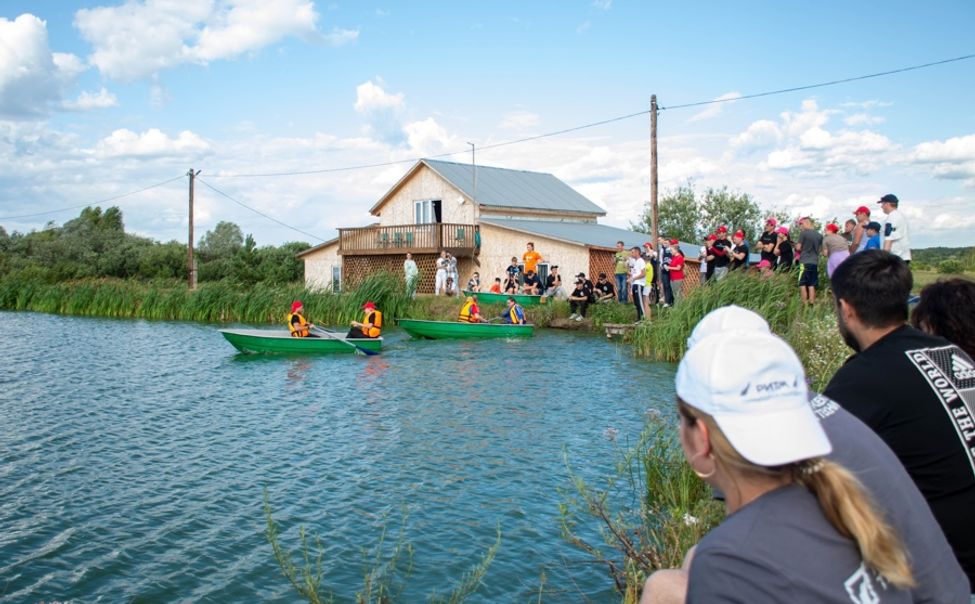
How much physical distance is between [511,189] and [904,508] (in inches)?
1569

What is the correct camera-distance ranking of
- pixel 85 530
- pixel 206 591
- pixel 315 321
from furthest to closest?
pixel 315 321 → pixel 85 530 → pixel 206 591

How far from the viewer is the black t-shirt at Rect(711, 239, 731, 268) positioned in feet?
68.0

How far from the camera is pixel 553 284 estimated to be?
3061cm

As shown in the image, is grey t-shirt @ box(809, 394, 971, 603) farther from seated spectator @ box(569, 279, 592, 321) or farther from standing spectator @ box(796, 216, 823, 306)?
seated spectator @ box(569, 279, 592, 321)

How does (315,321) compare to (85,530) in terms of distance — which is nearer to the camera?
(85,530)

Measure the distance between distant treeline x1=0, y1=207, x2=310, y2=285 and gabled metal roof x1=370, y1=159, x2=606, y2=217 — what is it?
1321 cm

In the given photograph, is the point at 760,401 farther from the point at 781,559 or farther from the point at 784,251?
the point at 784,251

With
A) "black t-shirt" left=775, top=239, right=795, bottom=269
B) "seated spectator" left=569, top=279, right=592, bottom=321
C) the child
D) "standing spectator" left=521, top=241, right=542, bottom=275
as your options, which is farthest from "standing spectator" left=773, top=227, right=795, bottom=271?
"standing spectator" left=521, top=241, right=542, bottom=275

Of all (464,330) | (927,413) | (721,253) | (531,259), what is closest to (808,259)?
(721,253)

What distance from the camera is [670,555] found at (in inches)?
212

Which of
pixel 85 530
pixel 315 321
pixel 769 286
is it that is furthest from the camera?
pixel 315 321

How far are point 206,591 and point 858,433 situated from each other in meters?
5.96

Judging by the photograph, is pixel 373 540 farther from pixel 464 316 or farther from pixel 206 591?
pixel 464 316

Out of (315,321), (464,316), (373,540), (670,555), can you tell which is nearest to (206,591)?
(373,540)
